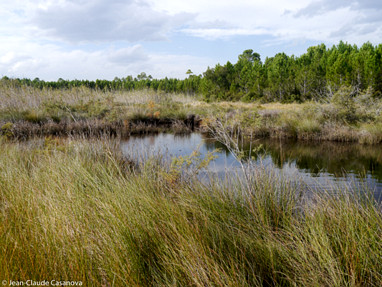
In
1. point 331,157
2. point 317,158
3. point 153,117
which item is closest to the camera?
point 317,158

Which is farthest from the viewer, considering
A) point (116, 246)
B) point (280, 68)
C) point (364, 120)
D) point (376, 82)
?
point (280, 68)

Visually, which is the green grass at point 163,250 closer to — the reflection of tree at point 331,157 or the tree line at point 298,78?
the reflection of tree at point 331,157

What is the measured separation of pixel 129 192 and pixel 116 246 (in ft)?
3.06

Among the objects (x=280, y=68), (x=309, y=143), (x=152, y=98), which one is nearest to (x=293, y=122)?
(x=309, y=143)

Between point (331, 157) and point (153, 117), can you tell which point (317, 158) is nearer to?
point (331, 157)

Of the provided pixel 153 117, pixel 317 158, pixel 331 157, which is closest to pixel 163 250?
pixel 317 158

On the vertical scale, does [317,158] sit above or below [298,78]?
below

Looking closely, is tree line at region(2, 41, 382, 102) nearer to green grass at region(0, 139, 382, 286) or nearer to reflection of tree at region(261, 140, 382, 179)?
reflection of tree at region(261, 140, 382, 179)

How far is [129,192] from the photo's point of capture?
281 cm

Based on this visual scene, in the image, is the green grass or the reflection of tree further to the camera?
the reflection of tree

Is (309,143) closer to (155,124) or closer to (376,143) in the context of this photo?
(376,143)

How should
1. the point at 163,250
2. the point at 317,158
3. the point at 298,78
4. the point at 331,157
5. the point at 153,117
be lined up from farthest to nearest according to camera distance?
the point at 298,78 → the point at 153,117 → the point at 331,157 → the point at 317,158 → the point at 163,250

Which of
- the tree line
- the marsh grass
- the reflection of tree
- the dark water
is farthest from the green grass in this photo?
the tree line

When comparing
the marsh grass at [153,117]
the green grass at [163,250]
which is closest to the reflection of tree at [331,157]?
the marsh grass at [153,117]
